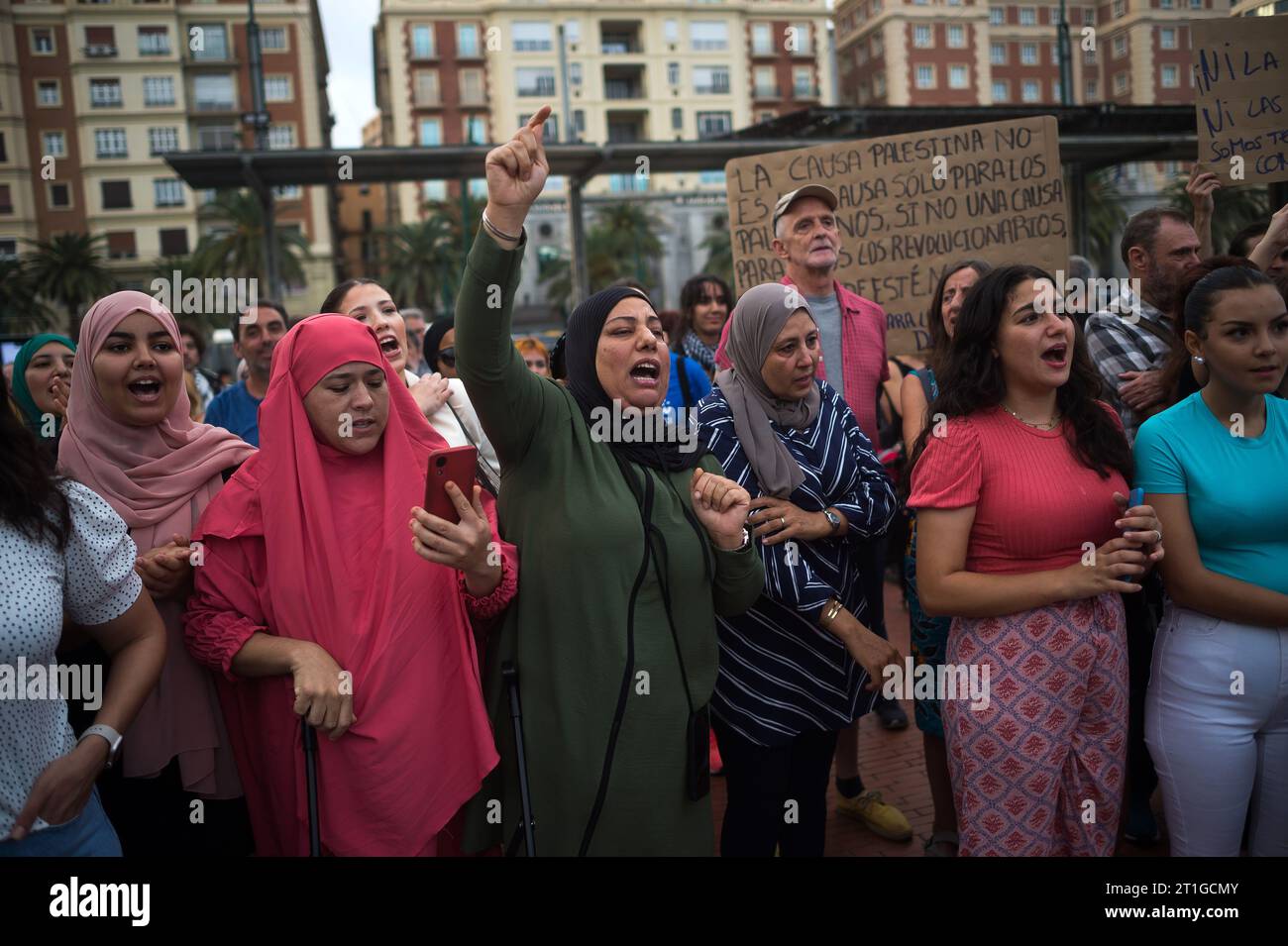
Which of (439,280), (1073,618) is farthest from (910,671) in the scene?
(439,280)

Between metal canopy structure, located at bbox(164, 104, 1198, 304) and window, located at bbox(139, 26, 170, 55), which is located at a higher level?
window, located at bbox(139, 26, 170, 55)

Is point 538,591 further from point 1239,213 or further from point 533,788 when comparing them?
point 1239,213

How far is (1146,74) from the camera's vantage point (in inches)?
357

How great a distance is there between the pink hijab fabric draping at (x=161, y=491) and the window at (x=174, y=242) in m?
55.9

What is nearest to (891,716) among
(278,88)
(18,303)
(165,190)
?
(18,303)

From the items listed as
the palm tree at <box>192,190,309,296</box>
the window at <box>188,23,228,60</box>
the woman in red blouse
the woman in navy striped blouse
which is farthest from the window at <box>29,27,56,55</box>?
the woman in red blouse

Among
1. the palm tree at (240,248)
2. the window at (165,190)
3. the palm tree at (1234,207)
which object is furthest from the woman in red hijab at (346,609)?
the window at (165,190)

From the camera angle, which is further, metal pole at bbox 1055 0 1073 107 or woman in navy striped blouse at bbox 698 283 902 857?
metal pole at bbox 1055 0 1073 107

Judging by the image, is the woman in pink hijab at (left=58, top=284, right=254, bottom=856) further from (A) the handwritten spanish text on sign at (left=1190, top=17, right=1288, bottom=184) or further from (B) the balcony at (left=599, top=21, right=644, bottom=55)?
(B) the balcony at (left=599, top=21, right=644, bottom=55)

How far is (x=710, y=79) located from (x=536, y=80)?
11.5 m

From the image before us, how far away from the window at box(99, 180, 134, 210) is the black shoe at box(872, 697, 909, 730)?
57.6 m

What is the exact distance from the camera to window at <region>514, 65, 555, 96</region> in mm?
58625

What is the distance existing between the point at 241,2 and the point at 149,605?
2469 inches
